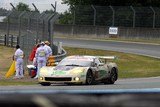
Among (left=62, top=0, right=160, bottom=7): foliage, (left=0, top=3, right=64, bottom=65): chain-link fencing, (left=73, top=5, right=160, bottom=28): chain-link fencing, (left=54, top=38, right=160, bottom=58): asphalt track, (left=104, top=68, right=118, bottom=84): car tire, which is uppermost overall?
(left=62, top=0, right=160, bottom=7): foliage

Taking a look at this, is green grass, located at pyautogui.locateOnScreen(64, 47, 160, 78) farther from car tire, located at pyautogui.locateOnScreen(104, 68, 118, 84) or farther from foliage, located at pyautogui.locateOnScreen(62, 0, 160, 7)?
foliage, located at pyautogui.locateOnScreen(62, 0, 160, 7)

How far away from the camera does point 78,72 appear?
657 inches

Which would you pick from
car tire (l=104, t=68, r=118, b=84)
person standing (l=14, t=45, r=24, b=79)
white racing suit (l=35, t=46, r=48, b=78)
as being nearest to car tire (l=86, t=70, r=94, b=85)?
car tire (l=104, t=68, r=118, b=84)

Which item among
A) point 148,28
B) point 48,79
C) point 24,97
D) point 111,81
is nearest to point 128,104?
point 24,97

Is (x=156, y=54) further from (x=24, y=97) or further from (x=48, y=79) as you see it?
(x=24, y=97)

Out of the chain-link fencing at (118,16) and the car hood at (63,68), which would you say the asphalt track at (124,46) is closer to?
the chain-link fencing at (118,16)

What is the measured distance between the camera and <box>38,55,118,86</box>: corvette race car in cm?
1666

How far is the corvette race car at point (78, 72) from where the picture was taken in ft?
54.6

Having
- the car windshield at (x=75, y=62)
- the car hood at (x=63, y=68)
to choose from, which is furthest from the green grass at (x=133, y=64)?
the car hood at (x=63, y=68)

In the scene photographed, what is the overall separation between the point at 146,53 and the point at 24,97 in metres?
34.4

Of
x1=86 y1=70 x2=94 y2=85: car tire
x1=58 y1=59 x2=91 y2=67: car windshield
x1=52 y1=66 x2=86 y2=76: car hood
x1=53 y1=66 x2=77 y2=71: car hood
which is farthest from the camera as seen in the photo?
x1=58 y1=59 x2=91 y2=67: car windshield

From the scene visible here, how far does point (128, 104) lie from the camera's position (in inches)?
72.1

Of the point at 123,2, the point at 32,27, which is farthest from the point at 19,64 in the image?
the point at 123,2

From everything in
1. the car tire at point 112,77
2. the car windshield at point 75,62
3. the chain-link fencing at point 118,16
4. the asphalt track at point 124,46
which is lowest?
the car tire at point 112,77
